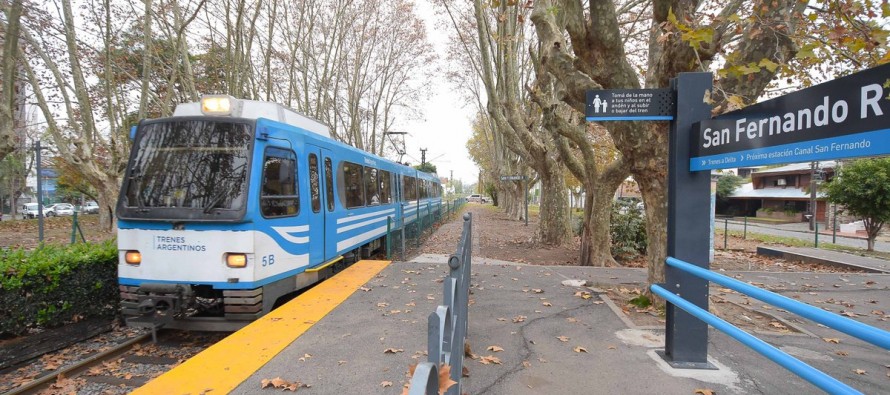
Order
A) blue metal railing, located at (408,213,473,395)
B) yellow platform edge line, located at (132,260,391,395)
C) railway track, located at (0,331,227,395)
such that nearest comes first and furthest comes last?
blue metal railing, located at (408,213,473,395) → yellow platform edge line, located at (132,260,391,395) → railway track, located at (0,331,227,395)

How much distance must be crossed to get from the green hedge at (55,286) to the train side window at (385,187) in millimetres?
6404

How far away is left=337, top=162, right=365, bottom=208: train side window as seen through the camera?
8.11 metres

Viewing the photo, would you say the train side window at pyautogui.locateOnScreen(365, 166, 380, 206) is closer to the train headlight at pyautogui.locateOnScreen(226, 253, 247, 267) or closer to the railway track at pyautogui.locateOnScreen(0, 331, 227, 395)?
the railway track at pyautogui.locateOnScreen(0, 331, 227, 395)

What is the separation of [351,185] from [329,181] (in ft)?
4.76

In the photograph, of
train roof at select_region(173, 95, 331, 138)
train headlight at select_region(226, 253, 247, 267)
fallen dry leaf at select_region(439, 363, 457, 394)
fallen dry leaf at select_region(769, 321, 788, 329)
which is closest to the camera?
fallen dry leaf at select_region(439, 363, 457, 394)

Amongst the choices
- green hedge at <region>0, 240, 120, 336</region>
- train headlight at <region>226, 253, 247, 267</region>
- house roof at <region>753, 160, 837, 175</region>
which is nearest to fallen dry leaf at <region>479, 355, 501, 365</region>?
train headlight at <region>226, 253, 247, 267</region>

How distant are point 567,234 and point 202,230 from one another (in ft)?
37.1

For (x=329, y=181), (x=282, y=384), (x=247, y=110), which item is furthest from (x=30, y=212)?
(x=282, y=384)

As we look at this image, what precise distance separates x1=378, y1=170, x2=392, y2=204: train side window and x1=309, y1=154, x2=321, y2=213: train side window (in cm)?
495

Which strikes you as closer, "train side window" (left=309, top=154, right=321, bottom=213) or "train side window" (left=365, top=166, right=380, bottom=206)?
"train side window" (left=309, top=154, right=321, bottom=213)

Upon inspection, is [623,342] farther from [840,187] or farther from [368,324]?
[840,187]

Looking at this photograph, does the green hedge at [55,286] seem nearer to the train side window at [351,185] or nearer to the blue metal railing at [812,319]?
the train side window at [351,185]

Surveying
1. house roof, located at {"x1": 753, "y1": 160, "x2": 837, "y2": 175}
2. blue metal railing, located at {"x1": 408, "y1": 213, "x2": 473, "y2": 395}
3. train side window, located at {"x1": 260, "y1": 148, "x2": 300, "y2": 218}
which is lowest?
blue metal railing, located at {"x1": 408, "y1": 213, "x2": 473, "y2": 395}

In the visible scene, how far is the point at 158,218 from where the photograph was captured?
4.91 metres
